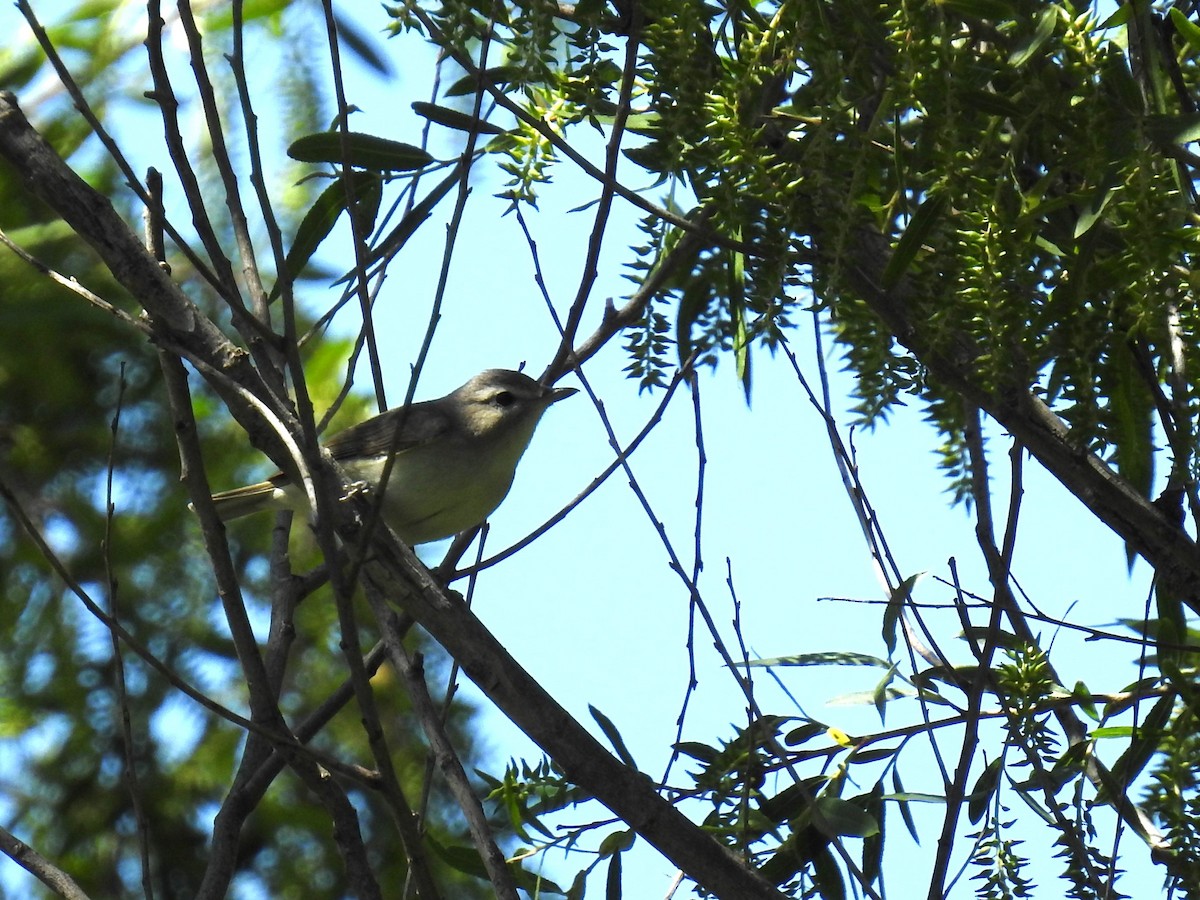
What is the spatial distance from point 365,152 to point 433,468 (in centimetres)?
186

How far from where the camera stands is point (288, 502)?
165 inches

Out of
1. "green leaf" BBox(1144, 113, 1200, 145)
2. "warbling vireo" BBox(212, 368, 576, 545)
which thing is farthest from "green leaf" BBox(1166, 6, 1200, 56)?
"warbling vireo" BBox(212, 368, 576, 545)

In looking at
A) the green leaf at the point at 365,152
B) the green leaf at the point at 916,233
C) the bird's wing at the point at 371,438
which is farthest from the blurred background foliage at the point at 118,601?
the green leaf at the point at 916,233

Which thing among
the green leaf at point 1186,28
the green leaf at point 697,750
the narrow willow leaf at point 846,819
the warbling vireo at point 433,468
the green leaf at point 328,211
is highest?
the warbling vireo at point 433,468

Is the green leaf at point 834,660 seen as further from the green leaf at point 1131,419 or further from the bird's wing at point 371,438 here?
the bird's wing at point 371,438

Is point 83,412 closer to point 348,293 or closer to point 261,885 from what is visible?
point 261,885

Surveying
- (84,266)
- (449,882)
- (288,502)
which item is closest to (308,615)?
(288,502)

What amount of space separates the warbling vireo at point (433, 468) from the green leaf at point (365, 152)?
153cm

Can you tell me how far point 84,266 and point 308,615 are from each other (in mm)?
1351

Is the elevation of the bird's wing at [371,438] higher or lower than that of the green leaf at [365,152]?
higher

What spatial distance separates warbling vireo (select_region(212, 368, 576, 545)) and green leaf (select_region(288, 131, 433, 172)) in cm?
153

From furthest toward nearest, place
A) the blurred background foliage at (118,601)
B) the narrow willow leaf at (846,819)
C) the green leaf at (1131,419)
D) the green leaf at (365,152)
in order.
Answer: the blurred background foliage at (118,601) < the green leaf at (365,152) < the narrow willow leaf at (846,819) < the green leaf at (1131,419)

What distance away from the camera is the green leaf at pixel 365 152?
2.58 metres

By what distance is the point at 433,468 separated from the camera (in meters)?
4.38
